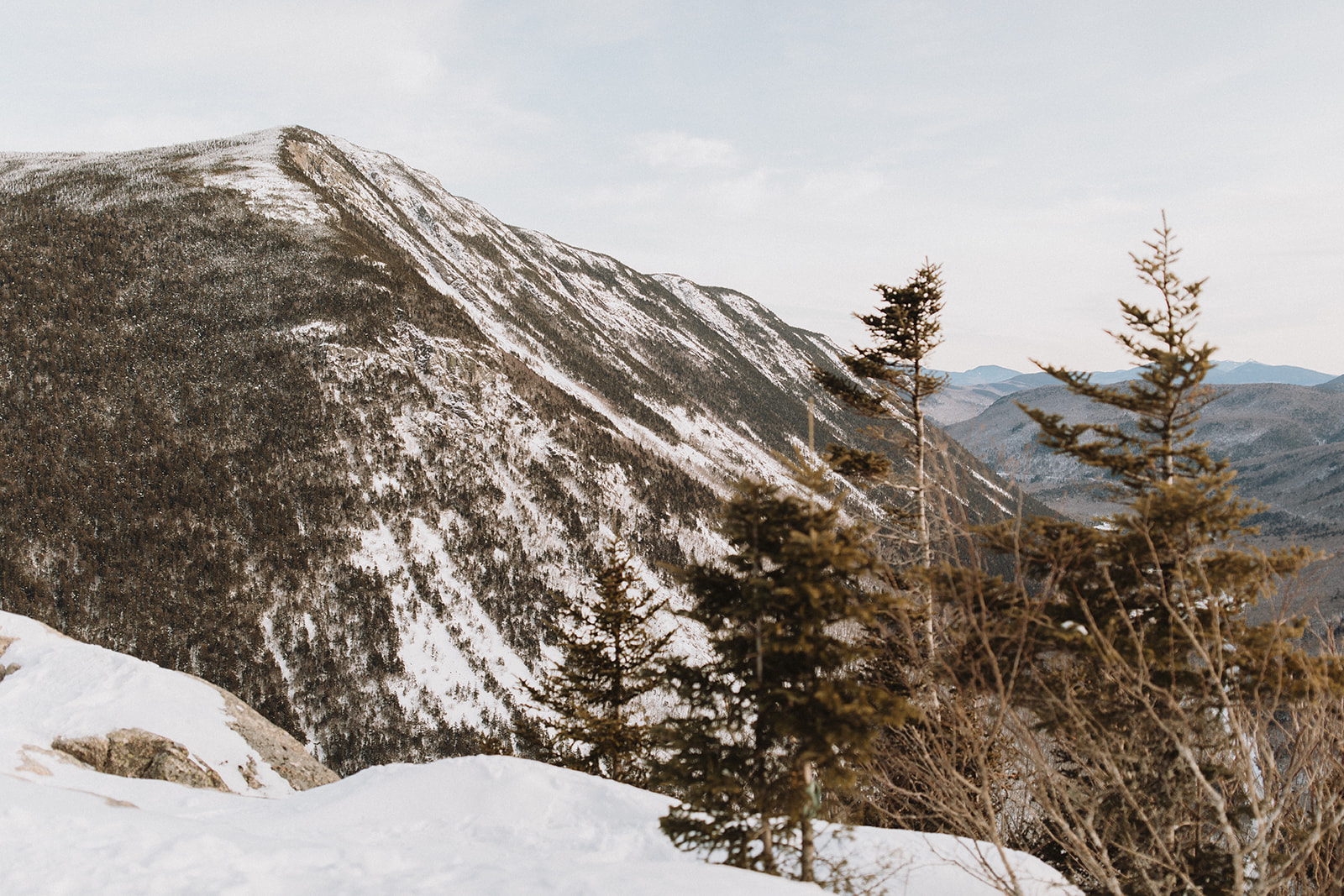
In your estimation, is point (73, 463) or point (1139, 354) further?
point (73, 463)

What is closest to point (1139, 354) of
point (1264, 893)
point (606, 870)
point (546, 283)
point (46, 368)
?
point (1264, 893)

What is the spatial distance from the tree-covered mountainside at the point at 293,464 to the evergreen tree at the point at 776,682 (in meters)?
14.8

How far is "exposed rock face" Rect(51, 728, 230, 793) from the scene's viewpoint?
1378 cm

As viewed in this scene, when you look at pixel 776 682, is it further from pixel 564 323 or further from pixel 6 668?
pixel 564 323

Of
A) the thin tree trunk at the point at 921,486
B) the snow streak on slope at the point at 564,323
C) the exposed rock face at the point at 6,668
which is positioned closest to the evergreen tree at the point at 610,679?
the thin tree trunk at the point at 921,486

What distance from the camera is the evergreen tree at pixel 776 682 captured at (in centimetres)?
816

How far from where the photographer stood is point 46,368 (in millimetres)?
56094

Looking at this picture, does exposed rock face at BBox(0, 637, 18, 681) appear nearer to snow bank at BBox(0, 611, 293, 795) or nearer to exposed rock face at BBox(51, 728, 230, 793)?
snow bank at BBox(0, 611, 293, 795)

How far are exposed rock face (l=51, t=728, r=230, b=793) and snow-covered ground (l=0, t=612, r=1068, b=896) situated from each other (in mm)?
362

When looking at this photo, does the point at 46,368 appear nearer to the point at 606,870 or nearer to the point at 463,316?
the point at 463,316

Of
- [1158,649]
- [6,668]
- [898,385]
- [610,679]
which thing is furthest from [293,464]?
[1158,649]

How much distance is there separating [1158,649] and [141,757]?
20.8m

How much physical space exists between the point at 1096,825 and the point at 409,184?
6307 inches

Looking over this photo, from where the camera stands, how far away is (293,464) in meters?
52.3
